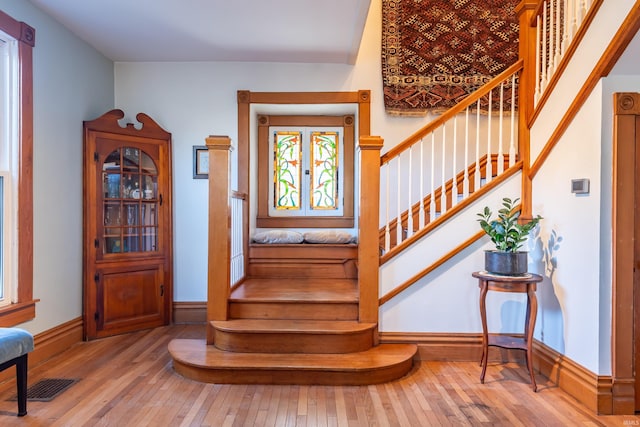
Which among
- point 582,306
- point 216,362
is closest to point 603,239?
point 582,306

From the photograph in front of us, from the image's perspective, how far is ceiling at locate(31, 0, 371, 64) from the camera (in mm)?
3176

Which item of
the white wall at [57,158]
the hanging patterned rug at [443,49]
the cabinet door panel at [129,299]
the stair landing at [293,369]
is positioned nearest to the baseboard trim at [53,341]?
the white wall at [57,158]

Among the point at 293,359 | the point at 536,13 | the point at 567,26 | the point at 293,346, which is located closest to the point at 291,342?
the point at 293,346

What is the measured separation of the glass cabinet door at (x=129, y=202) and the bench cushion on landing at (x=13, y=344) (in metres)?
1.56

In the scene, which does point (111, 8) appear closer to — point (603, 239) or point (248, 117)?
point (248, 117)

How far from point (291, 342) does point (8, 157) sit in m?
2.42

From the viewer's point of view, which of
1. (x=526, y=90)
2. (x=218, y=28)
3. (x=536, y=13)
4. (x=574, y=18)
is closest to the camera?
(x=574, y=18)

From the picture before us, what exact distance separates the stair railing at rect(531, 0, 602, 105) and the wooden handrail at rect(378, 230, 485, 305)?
1.15 m

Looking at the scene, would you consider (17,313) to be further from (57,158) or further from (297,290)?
(297,290)

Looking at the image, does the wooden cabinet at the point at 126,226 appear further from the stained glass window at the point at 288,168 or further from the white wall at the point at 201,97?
the stained glass window at the point at 288,168

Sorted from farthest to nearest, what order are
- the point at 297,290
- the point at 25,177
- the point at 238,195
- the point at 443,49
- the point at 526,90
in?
the point at 443,49
the point at 238,195
the point at 297,290
the point at 526,90
the point at 25,177

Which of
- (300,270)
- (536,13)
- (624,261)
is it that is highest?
(536,13)

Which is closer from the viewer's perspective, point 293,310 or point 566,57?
point 566,57

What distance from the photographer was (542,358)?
3.01 m
